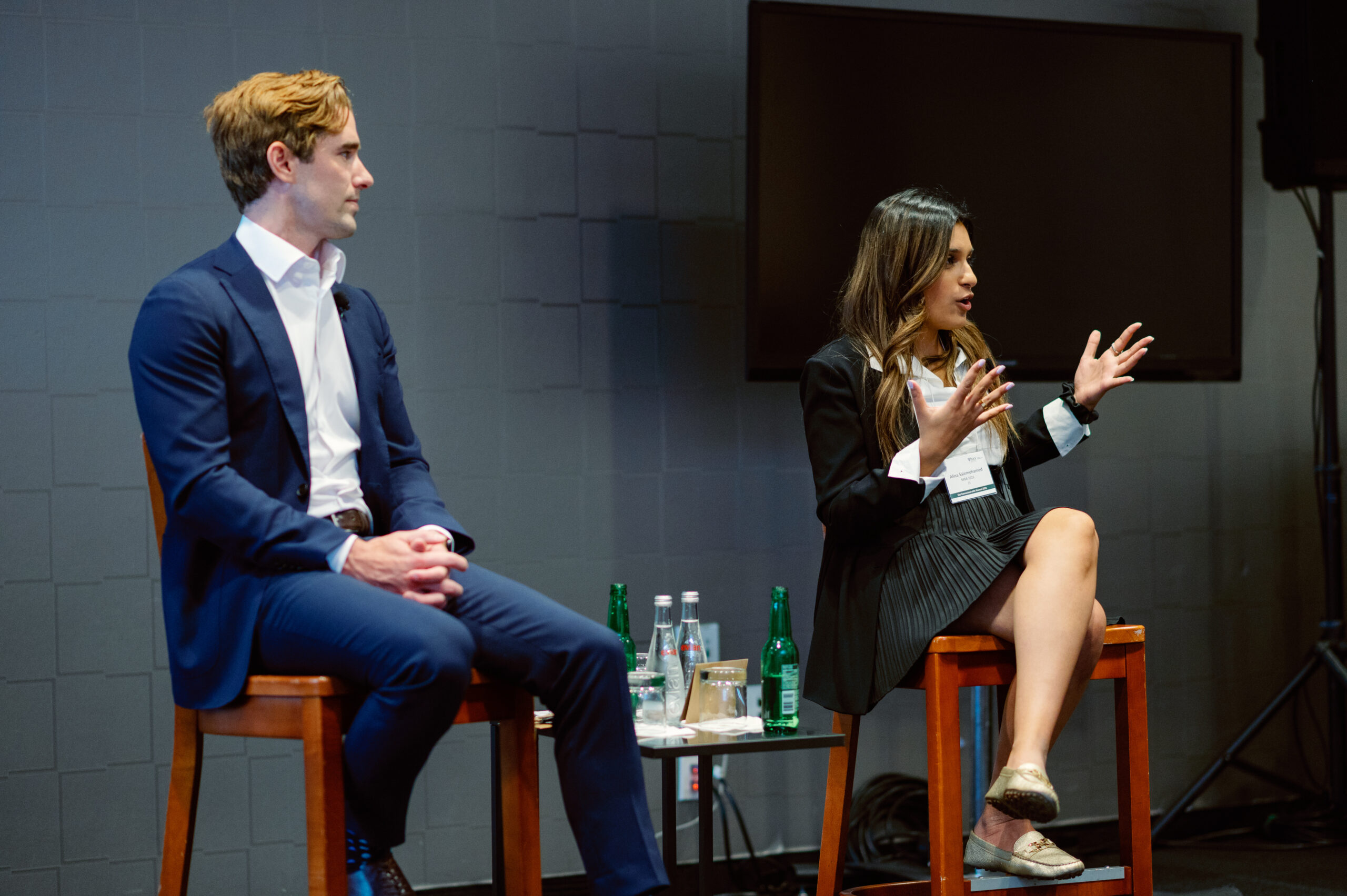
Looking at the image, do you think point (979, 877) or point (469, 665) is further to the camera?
point (979, 877)

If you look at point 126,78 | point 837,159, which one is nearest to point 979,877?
point 837,159

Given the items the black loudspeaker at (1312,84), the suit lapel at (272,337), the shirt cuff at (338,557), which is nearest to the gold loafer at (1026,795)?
the shirt cuff at (338,557)

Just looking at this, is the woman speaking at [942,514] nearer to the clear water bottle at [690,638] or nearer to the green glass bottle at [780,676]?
the green glass bottle at [780,676]

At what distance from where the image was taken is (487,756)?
3.25m

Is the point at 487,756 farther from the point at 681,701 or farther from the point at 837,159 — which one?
the point at 837,159

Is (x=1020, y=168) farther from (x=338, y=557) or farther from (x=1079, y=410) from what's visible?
(x=338, y=557)

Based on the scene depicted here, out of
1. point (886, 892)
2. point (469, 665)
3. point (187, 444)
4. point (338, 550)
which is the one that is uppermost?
point (187, 444)

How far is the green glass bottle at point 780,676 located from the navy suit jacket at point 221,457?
871mm

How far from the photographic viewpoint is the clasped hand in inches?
74.3

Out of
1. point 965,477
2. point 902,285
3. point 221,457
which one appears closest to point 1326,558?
point 965,477

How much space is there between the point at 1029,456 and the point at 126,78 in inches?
84.0

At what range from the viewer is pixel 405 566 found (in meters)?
1.89

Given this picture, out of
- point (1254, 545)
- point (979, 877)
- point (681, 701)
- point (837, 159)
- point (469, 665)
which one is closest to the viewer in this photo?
point (469, 665)

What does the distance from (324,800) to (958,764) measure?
1063 millimetres
